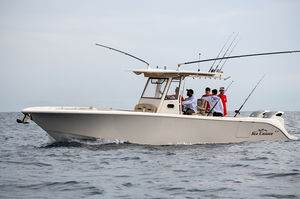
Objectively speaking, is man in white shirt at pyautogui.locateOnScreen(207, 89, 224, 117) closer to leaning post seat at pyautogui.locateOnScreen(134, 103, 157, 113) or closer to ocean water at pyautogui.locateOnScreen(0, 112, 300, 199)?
ocean water at pyautogui.locateOnScreen(0, 112, 300, 199)

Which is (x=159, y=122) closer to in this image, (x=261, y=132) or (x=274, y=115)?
(x=261, y=132)

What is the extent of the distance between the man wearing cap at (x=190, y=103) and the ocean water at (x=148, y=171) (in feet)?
4.16

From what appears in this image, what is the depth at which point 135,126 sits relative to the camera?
1303 centimetres

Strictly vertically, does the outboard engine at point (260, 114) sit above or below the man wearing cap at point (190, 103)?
below

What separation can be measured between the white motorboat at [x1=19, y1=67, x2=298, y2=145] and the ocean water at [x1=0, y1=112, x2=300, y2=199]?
0.34m

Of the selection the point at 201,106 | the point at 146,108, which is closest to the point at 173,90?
the point at 146,108

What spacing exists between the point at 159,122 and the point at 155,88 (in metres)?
1.73

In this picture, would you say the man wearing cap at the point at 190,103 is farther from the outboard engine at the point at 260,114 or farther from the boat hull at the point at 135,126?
the outboard engine at the point at 260,114

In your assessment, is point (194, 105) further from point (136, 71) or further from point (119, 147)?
point (119, 147)

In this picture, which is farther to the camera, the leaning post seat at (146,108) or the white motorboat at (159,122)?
the leaning post seat at (146,108)

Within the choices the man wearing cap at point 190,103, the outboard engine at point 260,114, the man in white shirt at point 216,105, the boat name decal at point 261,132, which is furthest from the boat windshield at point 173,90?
the outboard engine at point 260,114

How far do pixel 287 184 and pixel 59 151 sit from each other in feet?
21.0

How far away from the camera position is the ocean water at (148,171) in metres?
7.75

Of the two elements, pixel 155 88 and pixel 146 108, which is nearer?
pixel 146 108
